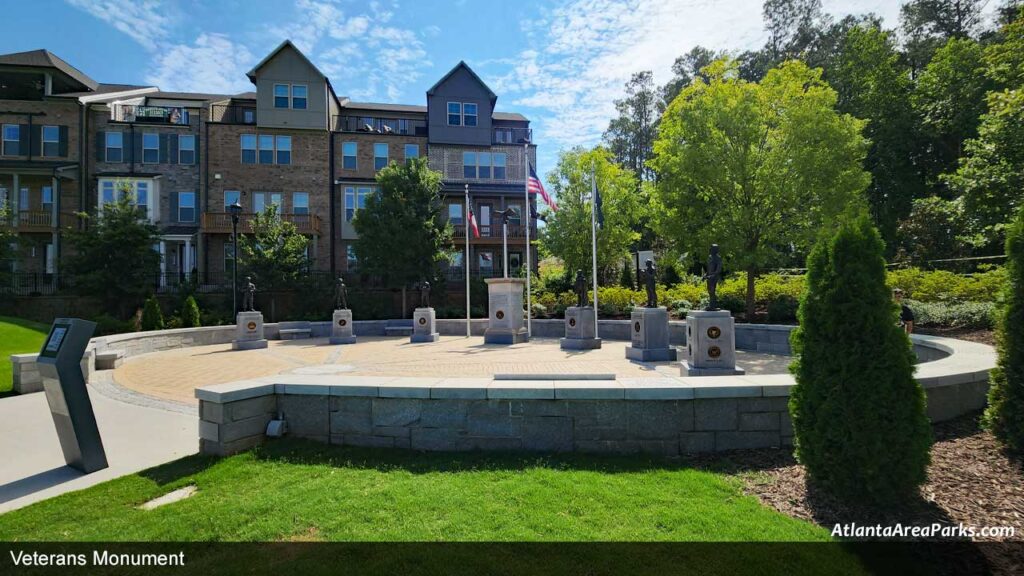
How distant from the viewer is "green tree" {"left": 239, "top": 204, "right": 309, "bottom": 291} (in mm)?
23906

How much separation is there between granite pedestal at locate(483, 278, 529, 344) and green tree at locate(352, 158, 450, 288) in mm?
8198

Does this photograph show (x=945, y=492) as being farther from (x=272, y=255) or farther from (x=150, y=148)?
(x=150, y=148)

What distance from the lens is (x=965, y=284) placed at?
14.6m

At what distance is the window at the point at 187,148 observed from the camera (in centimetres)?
2934

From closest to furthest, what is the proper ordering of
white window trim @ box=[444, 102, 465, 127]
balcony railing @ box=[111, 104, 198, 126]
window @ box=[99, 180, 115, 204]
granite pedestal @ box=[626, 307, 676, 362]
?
granite pedestal @ box=[626, 307, 676, 362] → window @ box=[99, 180, 115, 204] → balcony railing @ box=[111, 104, 198, 126] → white window trim @ box=[444, 102, 465, 127]

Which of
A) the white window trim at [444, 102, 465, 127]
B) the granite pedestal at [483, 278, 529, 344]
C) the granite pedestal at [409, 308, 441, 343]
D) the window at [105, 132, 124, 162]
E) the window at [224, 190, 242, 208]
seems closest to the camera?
the granite pedestal at [483, 278, 529, 344]

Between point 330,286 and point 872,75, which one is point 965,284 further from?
point 330,286

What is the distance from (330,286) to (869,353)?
25765mm

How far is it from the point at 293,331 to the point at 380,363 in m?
10.3

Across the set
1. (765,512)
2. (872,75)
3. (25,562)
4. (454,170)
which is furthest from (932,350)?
(872,75)

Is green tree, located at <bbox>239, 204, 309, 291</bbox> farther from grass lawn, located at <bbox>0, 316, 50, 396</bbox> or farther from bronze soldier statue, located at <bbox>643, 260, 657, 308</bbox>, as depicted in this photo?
bronze soldier statue, located at <bbox>643, 260, 657, 308</bbox>

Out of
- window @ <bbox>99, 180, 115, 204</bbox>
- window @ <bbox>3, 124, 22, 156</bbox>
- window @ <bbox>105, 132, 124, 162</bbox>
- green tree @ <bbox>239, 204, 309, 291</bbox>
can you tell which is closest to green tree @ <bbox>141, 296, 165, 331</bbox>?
green tree @ <bbox>239, 204, 309, 291</bbox>

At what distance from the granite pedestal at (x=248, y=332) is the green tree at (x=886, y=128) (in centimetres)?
3427

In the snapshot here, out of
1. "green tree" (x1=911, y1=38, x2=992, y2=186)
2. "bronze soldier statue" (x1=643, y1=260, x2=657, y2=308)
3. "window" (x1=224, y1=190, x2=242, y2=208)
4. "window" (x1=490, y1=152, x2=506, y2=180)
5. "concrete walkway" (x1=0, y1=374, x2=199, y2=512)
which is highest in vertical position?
"green tree" (x1=911, y1=38, x2=992, y2=186)
